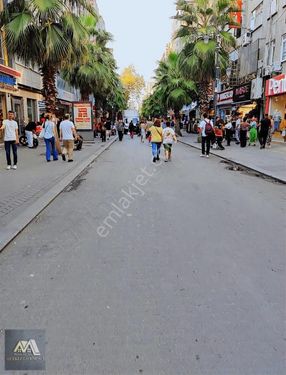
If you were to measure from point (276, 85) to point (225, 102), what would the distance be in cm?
1239

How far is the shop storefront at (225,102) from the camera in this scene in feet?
111

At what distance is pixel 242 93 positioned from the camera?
2970cm

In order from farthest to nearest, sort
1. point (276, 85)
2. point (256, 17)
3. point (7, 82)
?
point (256, 17), point (276, 85), point (7, 82)

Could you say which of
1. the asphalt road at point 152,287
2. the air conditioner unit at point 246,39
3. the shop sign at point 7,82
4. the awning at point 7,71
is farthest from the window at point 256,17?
the asphalt road at point 152,287

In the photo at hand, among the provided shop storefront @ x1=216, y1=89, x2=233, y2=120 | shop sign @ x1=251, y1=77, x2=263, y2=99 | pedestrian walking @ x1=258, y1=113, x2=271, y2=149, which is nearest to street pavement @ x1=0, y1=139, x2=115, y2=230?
pedestrian walking @ x1=258, y1=113, x2=271, y2=149

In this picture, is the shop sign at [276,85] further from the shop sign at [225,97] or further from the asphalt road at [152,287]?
the asphalt road at [152,287]

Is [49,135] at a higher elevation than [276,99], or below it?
below

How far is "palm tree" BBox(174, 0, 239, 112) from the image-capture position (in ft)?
76.7

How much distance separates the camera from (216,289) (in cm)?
355

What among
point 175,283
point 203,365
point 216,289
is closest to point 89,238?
point 175,283

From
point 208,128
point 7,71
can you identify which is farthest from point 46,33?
point 208,128

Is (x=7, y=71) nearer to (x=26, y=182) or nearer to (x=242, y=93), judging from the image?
(x=26, y=182)

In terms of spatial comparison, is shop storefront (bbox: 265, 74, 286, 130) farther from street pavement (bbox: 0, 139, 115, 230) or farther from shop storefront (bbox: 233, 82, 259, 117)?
street pavement (bbox: 0, 139, 115, 230)

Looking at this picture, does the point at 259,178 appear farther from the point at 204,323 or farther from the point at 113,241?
the point at 204,323
